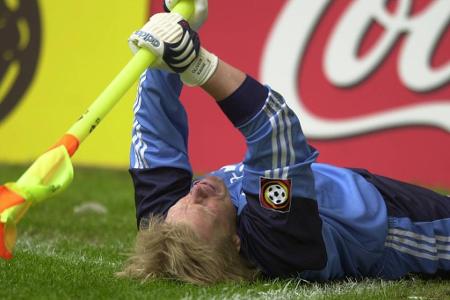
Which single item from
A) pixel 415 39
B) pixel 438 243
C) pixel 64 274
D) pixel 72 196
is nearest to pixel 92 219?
pixel 72 196

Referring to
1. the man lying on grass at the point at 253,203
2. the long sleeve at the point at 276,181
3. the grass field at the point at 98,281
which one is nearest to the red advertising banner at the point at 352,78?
the grass field at the point at 98,281

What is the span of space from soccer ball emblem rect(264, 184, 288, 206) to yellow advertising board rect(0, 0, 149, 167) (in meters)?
5.03

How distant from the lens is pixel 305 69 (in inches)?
308

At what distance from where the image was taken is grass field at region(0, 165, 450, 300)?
337cm

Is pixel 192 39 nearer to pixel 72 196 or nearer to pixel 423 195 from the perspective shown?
pixel 423 195

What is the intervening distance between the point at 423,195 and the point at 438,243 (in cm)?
22

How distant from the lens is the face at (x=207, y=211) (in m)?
3.47

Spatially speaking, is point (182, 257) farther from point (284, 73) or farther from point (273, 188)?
point (284, 73)

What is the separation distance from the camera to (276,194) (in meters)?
3.39

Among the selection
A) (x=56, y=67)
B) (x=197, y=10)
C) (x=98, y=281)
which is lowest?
(x=98, y=281)

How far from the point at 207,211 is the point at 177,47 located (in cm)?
63

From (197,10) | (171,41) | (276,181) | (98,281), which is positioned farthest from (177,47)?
(98,281)

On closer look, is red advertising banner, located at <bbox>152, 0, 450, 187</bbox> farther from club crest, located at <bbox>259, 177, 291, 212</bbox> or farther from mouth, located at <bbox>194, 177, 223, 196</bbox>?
club crest, located at <bbox>259, 177, 291, 212</bbox>

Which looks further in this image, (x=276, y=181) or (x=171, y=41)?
(x=276, y=181)
